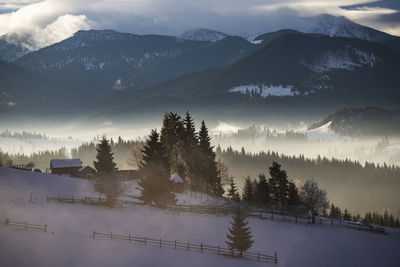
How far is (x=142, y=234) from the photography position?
71.4m

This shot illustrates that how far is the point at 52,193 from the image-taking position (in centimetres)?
8931

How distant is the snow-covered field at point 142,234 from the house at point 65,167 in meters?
35.6

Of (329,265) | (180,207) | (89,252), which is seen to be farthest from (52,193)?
(329,265)

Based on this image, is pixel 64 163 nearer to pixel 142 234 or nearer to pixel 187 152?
pixel 187 152

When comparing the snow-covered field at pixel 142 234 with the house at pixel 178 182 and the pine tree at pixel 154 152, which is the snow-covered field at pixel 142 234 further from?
the house at pixel 178 182

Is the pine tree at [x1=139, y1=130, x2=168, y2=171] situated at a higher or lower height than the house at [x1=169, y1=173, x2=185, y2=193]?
higher

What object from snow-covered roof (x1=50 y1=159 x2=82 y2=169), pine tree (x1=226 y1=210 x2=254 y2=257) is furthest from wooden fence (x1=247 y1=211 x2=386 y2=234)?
snow-covered roof (x1=50 y1=159 x2=82 y2=169)

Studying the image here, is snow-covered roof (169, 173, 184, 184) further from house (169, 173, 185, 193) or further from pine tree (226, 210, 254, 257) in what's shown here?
pine tree (226, 210, 254, 257)

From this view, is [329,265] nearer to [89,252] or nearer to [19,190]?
[89,252]

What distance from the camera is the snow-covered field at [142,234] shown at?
60.9 m

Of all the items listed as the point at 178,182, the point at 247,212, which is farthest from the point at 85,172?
the point at 247,212

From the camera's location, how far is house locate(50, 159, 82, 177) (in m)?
129

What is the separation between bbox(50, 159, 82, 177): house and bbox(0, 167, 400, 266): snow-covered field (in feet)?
117

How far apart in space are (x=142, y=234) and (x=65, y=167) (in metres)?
66.2
